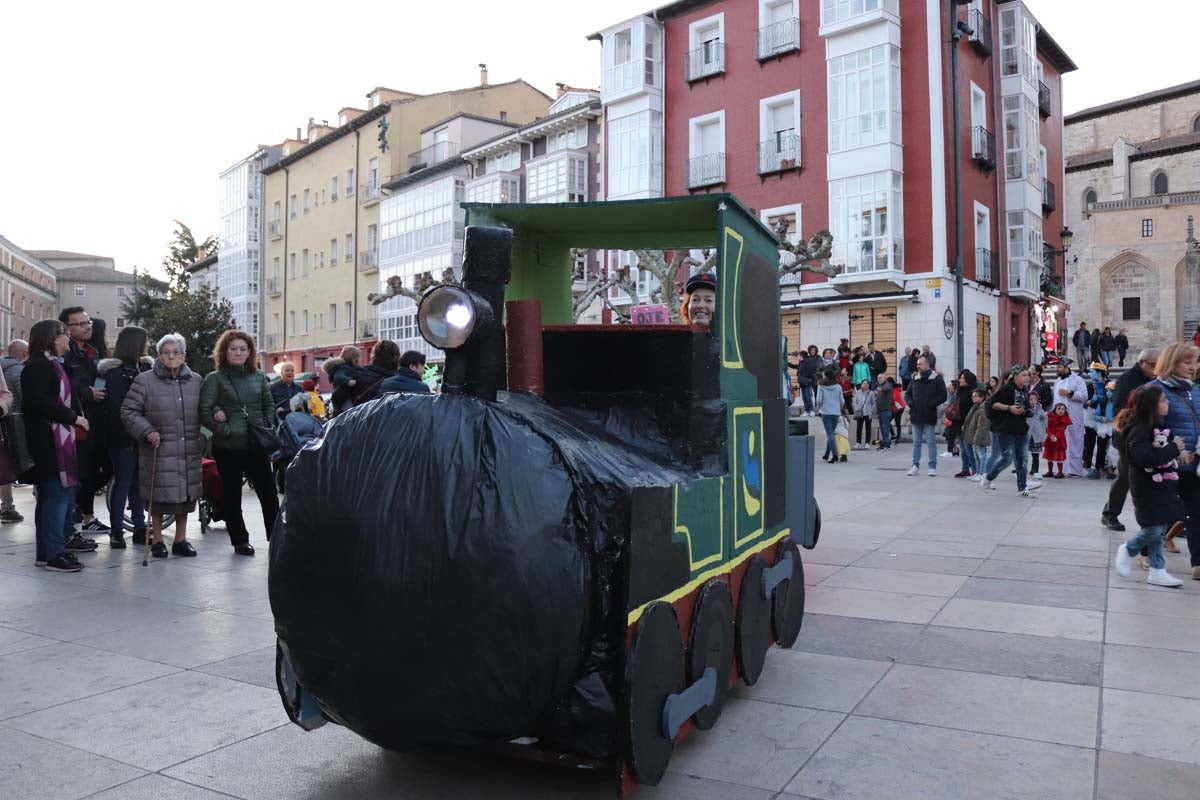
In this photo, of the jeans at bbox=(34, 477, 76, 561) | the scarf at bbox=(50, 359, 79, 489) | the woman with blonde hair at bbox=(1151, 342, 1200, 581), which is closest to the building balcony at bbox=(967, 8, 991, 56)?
the woman with blonde hair at bbox=(1151, 342, 1200, 581)

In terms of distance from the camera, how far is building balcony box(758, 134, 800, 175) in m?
29.0

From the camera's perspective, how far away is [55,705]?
3975 millimetres

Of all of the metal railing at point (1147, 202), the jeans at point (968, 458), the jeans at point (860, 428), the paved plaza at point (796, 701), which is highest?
the metal railing at point (1147, 202)

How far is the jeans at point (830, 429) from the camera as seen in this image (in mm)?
16580

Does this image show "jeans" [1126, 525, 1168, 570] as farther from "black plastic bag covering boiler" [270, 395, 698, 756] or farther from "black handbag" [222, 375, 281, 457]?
"black handbag" [222, 375, 281, 457]

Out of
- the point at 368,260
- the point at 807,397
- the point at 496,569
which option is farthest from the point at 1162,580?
the point at 368,260

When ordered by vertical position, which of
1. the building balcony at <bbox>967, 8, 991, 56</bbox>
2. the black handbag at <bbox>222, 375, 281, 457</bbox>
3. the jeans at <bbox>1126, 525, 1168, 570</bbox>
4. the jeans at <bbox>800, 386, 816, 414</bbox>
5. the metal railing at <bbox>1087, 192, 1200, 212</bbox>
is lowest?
the jeans at <bbox>1126, 525, 1168, 570</bbox>

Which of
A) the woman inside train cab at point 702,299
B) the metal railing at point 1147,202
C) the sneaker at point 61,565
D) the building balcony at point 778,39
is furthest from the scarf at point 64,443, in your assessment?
the metal railing at point 1147,202

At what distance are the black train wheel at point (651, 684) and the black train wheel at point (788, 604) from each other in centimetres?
152

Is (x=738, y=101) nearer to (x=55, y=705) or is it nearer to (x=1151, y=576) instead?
(x=1151, y=576)

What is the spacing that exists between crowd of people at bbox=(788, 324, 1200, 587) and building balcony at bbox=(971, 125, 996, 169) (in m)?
6.98

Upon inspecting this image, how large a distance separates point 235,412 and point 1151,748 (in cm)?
641

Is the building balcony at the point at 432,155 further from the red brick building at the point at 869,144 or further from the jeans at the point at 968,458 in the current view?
the jeans at the point at 968,458

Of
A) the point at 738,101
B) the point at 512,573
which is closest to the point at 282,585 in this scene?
the point at 512,573
